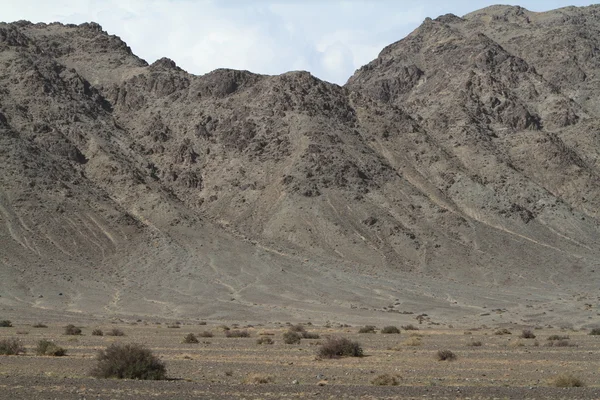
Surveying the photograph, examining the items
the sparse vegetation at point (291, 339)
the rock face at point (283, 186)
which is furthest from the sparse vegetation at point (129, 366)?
the rock face at point (283, 186)

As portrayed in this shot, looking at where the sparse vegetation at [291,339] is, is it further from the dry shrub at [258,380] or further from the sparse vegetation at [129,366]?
the sparse vegetation at [129,366]

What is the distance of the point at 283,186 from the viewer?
10669 cm

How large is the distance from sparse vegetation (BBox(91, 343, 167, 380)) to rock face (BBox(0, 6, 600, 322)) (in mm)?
44803

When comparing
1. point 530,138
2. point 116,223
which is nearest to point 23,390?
point 116,223

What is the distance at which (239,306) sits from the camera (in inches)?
2844

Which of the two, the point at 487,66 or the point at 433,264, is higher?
the point at 487,66

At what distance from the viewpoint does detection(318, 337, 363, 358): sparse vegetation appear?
29.0 metres

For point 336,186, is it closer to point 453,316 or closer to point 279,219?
point 279,219

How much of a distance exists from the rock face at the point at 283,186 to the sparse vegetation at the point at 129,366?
4480 centimetres

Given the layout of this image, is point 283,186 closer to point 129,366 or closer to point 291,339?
point 291,339

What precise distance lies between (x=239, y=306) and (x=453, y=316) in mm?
19151

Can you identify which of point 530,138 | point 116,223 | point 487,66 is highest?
point 487,66

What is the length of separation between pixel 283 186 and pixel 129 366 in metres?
85.3

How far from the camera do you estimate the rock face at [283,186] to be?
82.8 meters
